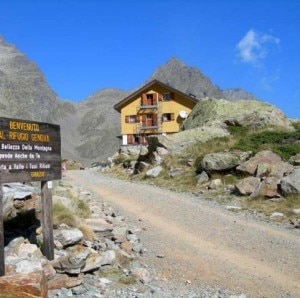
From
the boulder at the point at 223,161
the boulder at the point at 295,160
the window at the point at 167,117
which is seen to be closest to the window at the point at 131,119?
the window at the point at 167,117

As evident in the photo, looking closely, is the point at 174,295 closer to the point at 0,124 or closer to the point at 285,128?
the point at 0,124

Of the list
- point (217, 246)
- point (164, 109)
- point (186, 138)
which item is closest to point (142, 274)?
point (217, 246)

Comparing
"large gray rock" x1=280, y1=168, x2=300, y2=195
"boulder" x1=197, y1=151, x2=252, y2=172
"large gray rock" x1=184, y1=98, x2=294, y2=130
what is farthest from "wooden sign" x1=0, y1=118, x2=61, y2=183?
"large gray rock" x1=184, y1=98, x2=294, y2=130

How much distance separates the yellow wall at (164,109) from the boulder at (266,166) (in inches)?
1824

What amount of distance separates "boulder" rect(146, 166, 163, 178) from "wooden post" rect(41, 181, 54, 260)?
15.7 metres

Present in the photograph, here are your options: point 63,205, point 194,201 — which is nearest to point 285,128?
point 194,201

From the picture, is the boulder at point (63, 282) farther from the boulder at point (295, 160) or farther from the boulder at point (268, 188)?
the boulder at point (295, 160)

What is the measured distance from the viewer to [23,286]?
7176mm

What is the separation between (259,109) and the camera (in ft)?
100

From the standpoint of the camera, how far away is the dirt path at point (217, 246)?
31.2 feet

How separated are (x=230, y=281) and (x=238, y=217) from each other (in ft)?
19.4

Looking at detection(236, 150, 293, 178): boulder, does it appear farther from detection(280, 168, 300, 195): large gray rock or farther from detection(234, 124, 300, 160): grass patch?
detection(280, 168, 300, 195): large gray rock

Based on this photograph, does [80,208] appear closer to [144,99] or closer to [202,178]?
[202,178]

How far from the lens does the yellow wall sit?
6800cm
